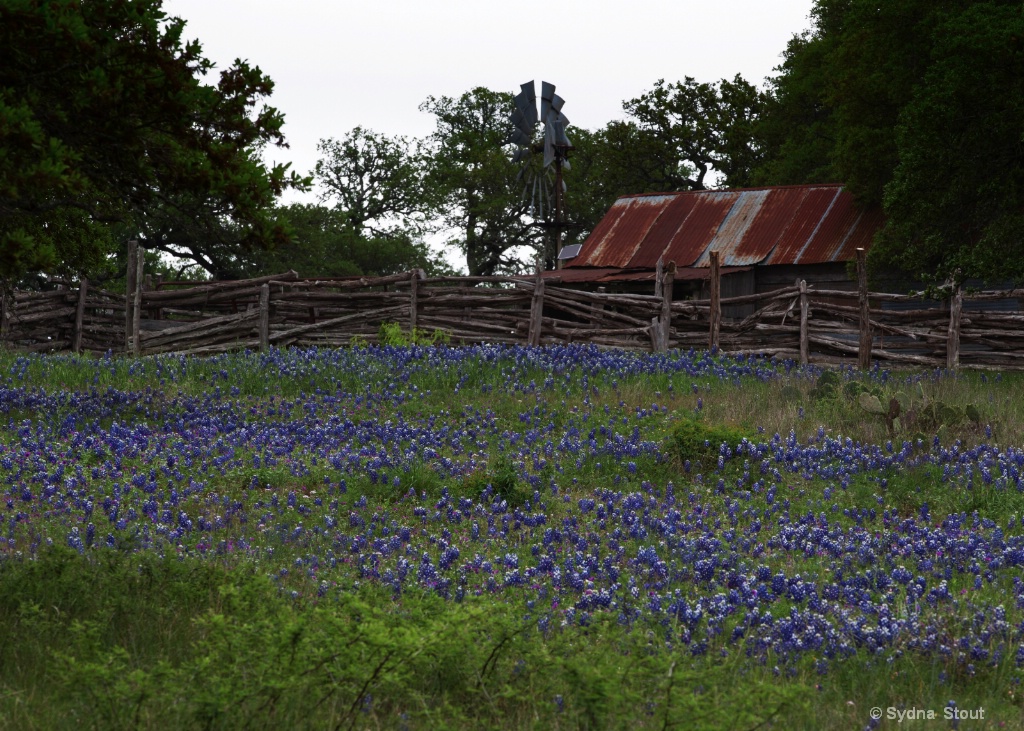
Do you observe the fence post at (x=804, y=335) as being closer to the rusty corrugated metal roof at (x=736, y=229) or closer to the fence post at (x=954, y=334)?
the fence post at (x=954, y=334)

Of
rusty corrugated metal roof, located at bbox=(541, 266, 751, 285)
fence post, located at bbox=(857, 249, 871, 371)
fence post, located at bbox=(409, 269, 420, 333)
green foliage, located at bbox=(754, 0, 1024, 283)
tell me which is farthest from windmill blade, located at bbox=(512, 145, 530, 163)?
fence post, located at bbox=(857, 249, 871, 371)

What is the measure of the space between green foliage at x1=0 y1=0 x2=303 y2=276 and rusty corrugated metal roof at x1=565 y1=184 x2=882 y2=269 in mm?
21551

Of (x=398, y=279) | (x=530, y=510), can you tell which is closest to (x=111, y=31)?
(x=530, y=510)

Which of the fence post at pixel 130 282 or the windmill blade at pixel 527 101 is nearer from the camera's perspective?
the fence post at pixel 130 282

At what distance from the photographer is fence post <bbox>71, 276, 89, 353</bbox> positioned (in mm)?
25172

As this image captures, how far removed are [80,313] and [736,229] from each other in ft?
61.0

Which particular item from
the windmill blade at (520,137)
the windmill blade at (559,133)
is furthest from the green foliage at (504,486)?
the windmill blade at (520,137)

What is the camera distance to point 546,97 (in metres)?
32.0


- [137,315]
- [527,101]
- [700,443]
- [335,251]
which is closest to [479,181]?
[335,251]

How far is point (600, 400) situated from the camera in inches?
497

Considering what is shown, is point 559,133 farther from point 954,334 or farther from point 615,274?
point 954,334

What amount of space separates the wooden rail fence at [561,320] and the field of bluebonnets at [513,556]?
17.7 ft

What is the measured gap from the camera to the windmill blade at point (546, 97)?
3178 centimetres

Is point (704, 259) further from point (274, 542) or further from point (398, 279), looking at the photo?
point (274, 542)
